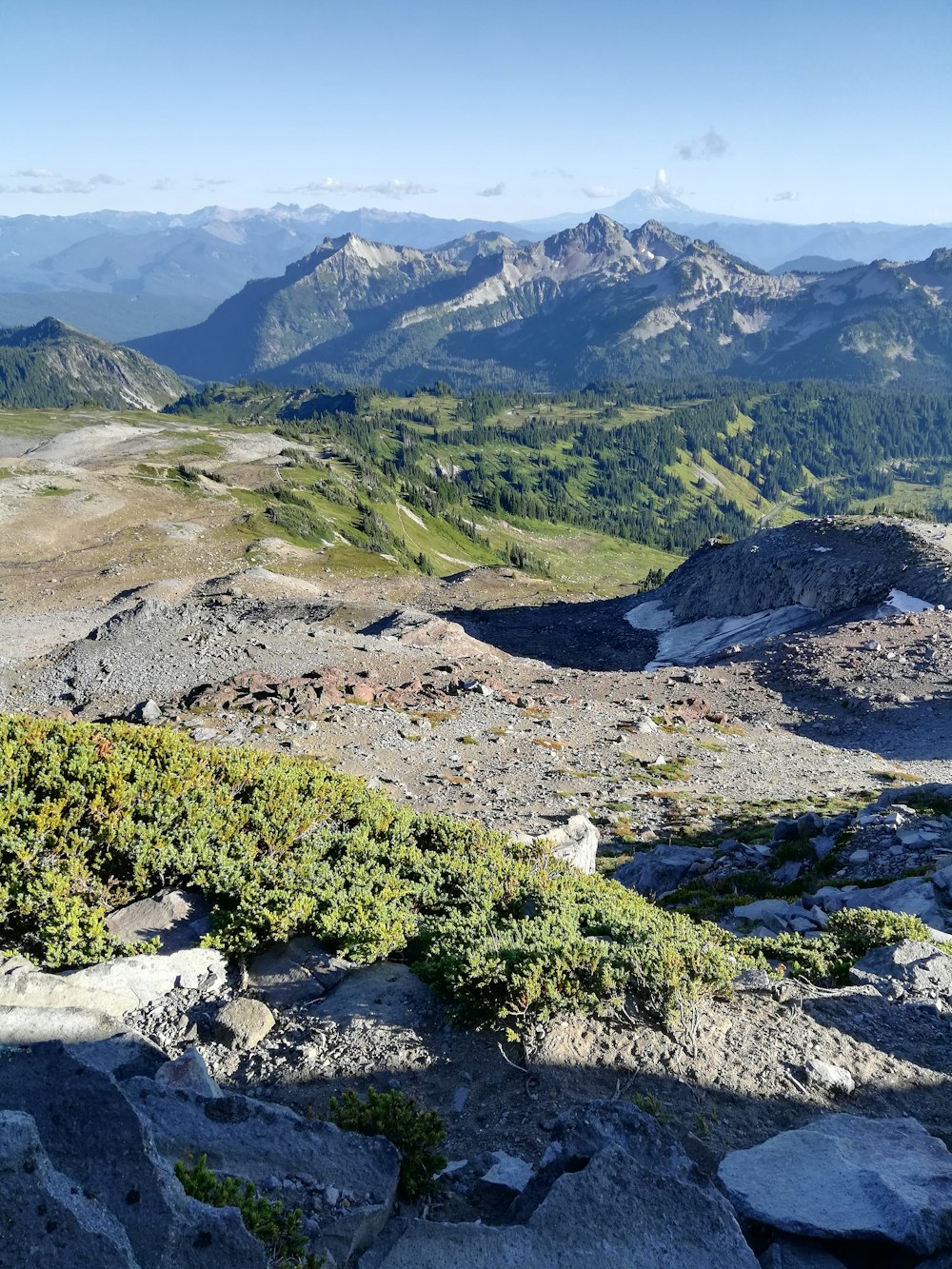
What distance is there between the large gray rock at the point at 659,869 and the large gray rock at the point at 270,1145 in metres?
13.0

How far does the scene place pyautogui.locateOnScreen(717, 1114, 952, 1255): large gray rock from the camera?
561cm

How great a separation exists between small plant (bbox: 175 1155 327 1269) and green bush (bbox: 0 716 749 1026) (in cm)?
345

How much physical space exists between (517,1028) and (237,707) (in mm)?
22926

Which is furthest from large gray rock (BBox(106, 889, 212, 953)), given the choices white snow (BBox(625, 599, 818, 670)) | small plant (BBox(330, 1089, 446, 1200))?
white snow (BBox(625, 599, 818, 670))

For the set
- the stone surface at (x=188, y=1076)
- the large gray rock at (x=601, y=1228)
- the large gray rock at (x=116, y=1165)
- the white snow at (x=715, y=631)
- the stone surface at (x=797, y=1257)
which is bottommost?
the white snow at (x=715, y=631)

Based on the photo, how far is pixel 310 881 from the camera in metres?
10.8

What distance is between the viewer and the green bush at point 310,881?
8.59 m

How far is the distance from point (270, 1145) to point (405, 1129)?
1.11 metres

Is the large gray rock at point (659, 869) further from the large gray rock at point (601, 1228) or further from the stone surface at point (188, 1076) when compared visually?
the stone surface at point (188, 1076)

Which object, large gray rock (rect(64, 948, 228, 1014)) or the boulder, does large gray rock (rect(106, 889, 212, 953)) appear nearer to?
large gray rock (rect(64, 948, 228, 1014))

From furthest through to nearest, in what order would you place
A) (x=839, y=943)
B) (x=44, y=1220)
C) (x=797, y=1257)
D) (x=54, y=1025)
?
(x=839, y=943), (x=54, y=1025), (x=797, y=1257), (x=44, y=1220)


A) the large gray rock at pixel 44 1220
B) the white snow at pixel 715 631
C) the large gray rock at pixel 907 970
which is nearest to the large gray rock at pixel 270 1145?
the large gray rock at pixel 44 1220

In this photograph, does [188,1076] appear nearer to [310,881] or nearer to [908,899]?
[310,881]

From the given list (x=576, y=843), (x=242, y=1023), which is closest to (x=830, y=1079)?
(x=242, y=1023)
